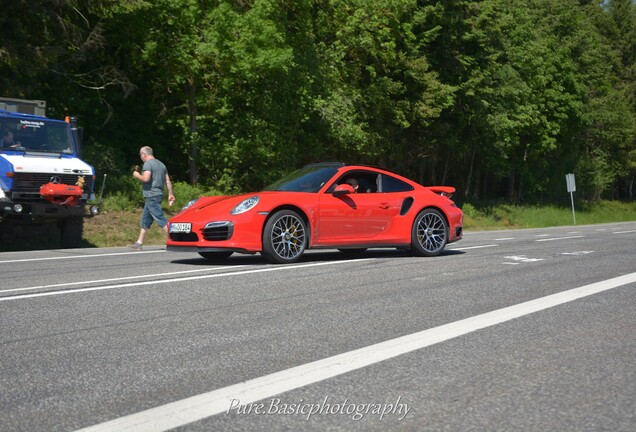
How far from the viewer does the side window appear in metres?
12.1

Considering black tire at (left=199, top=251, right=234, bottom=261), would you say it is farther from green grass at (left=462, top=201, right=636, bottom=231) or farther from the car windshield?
green grass at (left=462, top=201, right=636, bottom=231)

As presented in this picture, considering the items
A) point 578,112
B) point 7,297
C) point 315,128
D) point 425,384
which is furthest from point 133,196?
point 578,112

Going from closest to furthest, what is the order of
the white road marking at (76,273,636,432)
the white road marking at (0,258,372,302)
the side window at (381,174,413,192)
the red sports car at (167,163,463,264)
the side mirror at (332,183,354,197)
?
the white road marking at (76,273,636,432)
the white road marking at (0,258,372,302)
the red sports car at (167,163,463,264)
the side mirror at (332,183,354,197)
the side window at (381,174,413,192)

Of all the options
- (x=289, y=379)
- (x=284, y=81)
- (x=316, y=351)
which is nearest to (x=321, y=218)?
(x=316, y=351)

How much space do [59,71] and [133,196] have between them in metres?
6.29

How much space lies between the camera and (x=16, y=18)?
21.2 metres

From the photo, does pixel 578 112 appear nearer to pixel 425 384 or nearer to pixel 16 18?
pixel 16 18

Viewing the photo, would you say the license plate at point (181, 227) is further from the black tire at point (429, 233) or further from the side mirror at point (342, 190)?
the black tire at point (429, 233)

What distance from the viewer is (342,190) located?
444 inches

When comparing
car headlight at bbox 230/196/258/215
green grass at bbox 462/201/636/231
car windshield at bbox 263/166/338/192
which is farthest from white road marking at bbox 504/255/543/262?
green grass at bbox 462/201/636/231

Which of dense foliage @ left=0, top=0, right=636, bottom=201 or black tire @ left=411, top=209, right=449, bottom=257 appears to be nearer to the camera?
black tire @ left=411, top=209, right=449, bottom=257

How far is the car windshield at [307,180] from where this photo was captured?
37.7 feet
